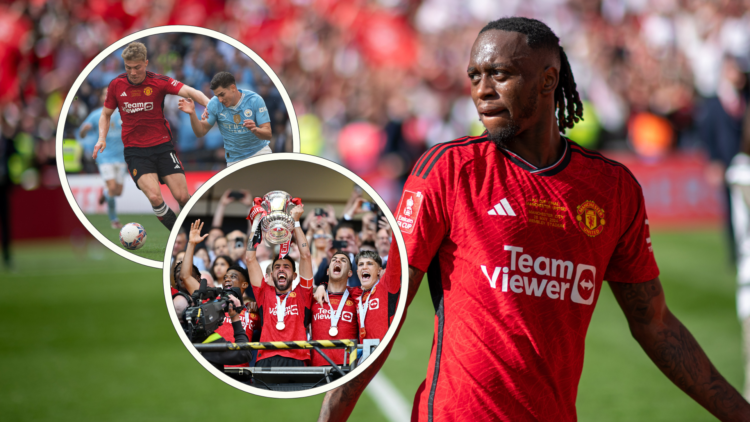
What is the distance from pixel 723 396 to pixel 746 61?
9790 mm

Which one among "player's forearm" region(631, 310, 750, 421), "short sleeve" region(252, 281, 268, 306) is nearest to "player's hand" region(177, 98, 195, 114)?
"short sleeve" region(252, 281, 268, 306)

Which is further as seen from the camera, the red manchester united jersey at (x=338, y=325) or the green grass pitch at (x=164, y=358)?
the green grass pitch at (x=164, y=358)

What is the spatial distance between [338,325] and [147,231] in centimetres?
54

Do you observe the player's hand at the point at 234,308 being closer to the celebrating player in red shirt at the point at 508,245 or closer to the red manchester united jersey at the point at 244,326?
the red manchester united jersey at the point at 244,326

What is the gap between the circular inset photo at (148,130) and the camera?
71.8 inches

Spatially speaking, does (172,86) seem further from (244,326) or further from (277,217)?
(244,326)

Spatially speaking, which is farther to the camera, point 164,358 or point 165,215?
point 164,358

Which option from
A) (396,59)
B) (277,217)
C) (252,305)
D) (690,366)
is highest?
(396,59)

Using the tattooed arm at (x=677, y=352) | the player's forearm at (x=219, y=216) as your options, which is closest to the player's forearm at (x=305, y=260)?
the player's forearm at (x=219, y=216)

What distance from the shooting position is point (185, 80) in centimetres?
186

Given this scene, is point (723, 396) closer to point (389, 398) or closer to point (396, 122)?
point (389, 398)

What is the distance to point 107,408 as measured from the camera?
6449 mm

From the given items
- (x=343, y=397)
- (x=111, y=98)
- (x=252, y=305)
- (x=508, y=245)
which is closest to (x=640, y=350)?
(x=508, y=245)

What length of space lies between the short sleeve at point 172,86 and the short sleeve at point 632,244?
1.41 meters
